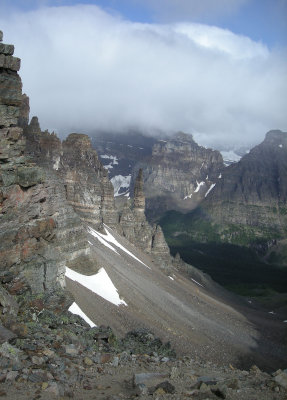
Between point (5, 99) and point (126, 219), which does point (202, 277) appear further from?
point (5, 99)

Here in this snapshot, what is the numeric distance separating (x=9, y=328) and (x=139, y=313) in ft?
96.2

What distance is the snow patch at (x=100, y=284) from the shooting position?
42.1 meters

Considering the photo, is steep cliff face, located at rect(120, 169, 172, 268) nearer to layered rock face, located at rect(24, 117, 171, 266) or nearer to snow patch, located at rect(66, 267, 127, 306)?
layered rock face, located at rect(24, 117, 171, 266)

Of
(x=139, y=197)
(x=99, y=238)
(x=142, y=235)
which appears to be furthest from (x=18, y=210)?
(x=139, y=197)

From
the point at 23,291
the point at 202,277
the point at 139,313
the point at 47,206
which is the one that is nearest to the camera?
the point at 23,291

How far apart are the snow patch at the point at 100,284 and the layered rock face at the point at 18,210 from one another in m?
21.8

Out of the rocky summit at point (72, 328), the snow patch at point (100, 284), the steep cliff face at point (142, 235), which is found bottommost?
the steep cliff face at point (142, 235)

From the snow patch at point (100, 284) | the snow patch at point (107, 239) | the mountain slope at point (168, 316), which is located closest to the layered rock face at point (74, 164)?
the snow patch at point (107, 239)

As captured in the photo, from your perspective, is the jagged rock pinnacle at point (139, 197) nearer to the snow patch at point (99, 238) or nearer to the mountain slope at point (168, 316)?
the snow patch at point (99, 238)

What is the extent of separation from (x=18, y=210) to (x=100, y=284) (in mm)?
26518

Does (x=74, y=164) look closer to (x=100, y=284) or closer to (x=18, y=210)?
(x=100, y=284)

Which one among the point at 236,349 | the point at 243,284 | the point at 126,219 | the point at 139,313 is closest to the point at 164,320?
the point at 139,313

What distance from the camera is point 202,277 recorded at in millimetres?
99375

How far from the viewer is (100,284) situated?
1750 inches
